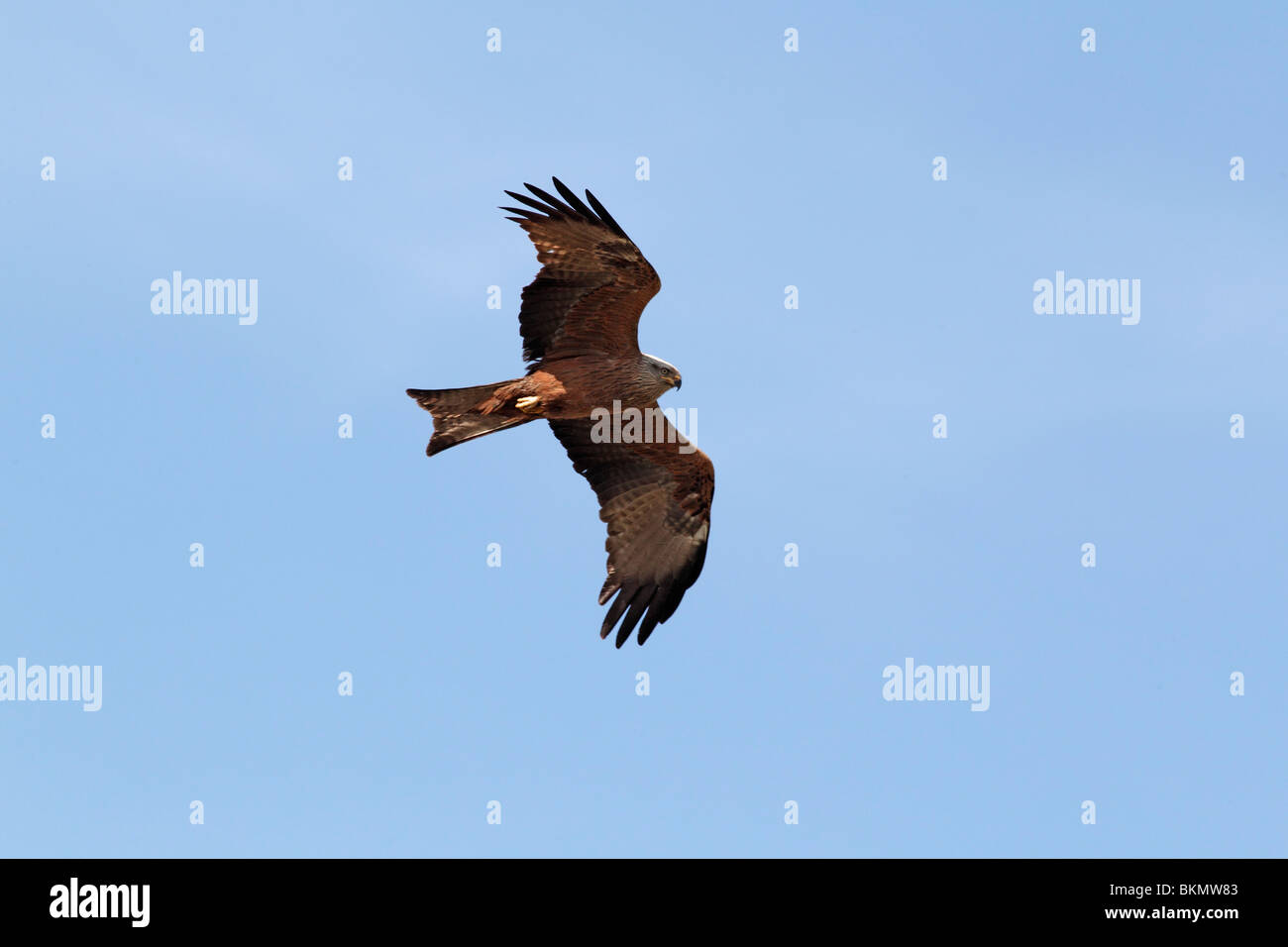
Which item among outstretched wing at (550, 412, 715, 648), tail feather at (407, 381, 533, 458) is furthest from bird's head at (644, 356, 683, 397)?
tail feather at (407, 381, 533, 458)

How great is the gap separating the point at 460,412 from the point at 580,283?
1645 mm

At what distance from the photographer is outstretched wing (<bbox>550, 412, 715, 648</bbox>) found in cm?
1504

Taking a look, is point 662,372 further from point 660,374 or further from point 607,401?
point 607,401

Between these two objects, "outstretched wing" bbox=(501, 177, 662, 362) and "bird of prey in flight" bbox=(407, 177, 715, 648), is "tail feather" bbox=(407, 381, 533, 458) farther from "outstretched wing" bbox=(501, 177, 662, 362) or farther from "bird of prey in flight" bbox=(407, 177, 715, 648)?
"outstretched wing" bbox=(501, 177, 662, 362)

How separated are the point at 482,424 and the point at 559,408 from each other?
90 cm

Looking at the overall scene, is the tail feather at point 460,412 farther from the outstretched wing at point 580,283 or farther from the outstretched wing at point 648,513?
the outstretched wing at point 648,513

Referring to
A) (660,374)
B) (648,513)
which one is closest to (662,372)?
(660,374)

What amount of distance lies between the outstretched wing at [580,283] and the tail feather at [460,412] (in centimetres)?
75

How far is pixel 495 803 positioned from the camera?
15633 millimetres

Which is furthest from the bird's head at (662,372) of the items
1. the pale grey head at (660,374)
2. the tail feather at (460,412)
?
the tail feather at (460,412)

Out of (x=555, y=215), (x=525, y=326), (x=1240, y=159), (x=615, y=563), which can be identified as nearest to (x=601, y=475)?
(x=615, y=563)

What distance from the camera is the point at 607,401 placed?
14.4m

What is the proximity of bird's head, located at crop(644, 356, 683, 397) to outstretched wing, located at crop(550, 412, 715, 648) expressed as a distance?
820 millimetres
